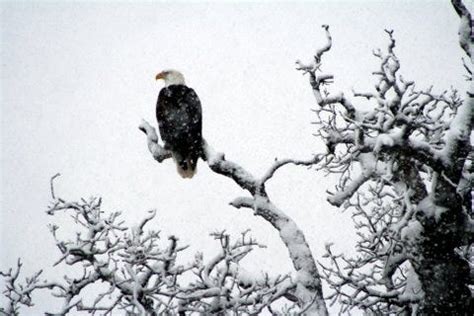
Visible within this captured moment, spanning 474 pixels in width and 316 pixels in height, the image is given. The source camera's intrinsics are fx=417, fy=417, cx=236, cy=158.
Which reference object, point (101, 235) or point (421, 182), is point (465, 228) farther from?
point (101, 235)

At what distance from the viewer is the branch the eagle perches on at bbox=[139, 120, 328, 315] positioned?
14.6 feet

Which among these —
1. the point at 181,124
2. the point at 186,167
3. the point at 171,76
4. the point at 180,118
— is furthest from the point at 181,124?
the point at 171,76

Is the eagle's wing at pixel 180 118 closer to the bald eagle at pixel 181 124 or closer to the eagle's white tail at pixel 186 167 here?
the bald eagle at pixel 181 124

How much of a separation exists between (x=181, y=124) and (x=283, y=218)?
2.34 m

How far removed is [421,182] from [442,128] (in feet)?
4.30

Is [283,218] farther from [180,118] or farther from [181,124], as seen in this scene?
[180,118]

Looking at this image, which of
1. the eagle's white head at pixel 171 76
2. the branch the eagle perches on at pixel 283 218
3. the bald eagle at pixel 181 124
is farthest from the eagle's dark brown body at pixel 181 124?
the branch the eagle perches on at pixel 283 218

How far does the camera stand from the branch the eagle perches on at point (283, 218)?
4445 mm

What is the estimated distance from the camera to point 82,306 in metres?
4.52

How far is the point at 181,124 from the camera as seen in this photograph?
20.4 ft

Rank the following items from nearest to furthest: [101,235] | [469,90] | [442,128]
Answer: [469,90]
[101,235]
[442,128]

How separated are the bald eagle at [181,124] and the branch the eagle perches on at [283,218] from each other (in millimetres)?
953

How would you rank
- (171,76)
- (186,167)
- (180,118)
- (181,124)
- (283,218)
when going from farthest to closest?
(171,76) → (180,118) → (181,124) → (186,167) → (283,218)

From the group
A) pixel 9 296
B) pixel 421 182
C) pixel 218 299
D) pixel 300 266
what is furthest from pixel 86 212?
pixel 421 182
